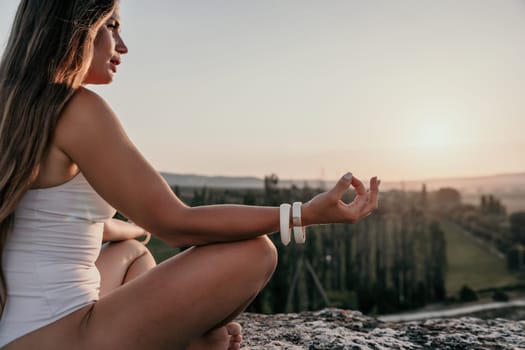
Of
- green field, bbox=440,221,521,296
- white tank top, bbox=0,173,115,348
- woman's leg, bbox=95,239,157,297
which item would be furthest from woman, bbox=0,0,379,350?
green field, bbox=440,221,521,296

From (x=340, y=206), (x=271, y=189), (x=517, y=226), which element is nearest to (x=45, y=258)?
(x=340, y=206)

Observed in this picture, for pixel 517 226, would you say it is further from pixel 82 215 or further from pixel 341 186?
pixel 82 215

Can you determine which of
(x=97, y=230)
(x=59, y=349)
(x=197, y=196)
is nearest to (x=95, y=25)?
(x=97, y=230)

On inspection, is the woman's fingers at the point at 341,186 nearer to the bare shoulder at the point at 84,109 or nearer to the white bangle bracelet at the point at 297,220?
the white bangle bracelet at the point at 297,220

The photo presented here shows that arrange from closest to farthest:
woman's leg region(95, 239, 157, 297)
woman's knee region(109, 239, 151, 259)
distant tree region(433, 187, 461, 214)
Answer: woman's leg region(95, 239, 157, 297), woman's knee region(109, 239, 151, 259), distant tree region(433, 187, 461, 214)

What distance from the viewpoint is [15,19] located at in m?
1.80

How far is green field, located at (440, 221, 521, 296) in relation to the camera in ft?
32.1

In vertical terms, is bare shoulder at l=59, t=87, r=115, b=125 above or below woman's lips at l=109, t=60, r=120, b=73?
below

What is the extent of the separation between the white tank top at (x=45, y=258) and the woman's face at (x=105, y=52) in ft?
1.32

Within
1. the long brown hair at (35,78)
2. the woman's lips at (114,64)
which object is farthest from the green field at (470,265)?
the long brown hair at (35,78)

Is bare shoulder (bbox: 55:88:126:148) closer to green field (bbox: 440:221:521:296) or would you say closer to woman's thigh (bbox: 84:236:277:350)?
woman's thigh (bbox: 84:236:277:350)

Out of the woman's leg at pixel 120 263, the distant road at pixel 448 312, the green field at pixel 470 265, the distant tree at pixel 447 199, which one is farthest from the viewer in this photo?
the distant tree at pixel 447 199

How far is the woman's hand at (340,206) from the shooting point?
174 centimetres

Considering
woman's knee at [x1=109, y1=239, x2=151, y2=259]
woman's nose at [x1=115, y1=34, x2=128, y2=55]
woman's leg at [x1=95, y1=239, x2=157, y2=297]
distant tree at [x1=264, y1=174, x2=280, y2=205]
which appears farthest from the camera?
distant tree at [x1=264, y1=174, x2=280, y2=205]
